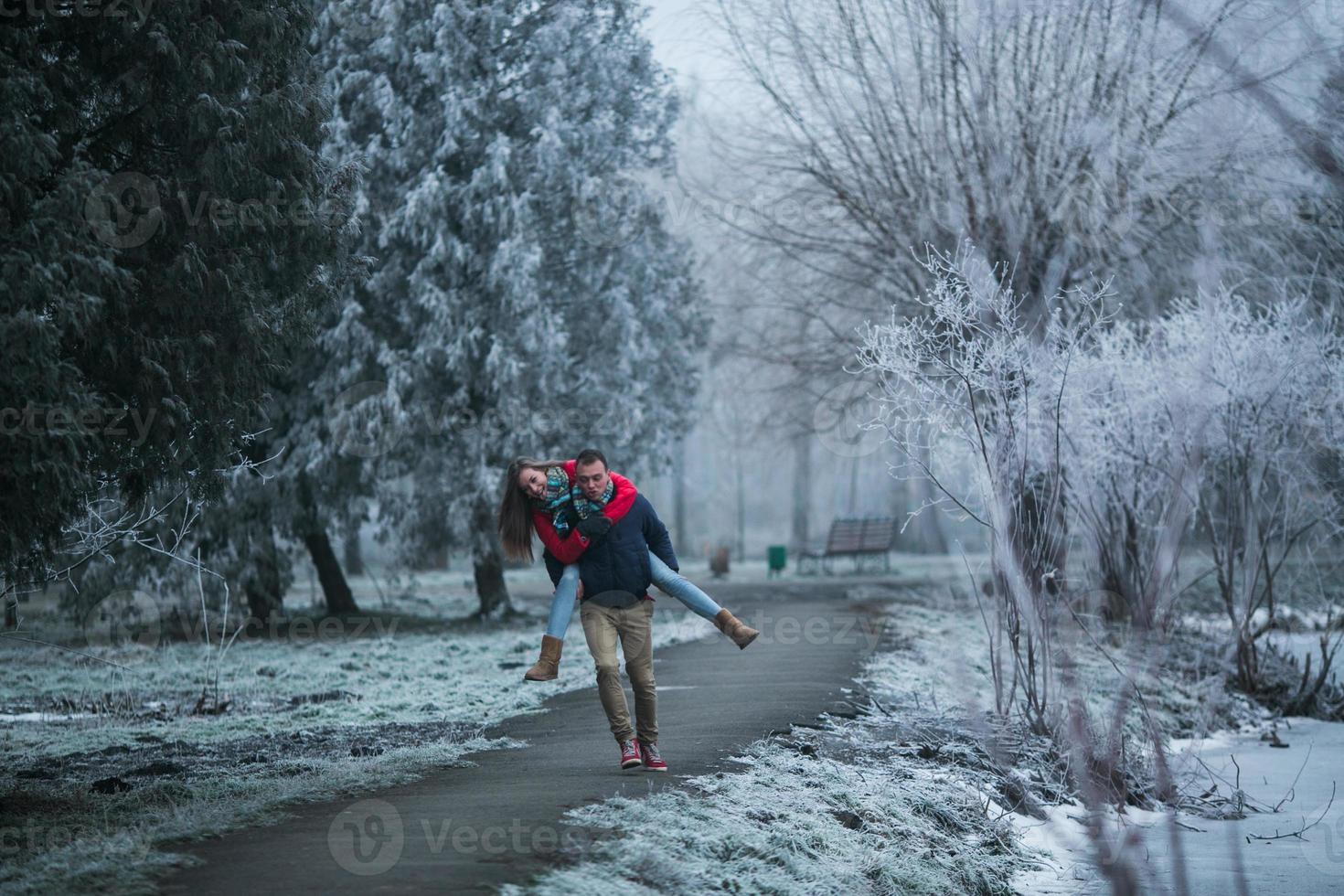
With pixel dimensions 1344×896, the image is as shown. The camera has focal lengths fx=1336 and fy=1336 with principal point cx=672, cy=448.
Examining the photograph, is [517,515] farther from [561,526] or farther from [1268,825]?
[1268,825]

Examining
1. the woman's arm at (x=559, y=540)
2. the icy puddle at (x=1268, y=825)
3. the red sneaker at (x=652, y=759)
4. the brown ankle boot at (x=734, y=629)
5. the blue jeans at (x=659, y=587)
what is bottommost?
the icy puddle at (x=1268, y=825)

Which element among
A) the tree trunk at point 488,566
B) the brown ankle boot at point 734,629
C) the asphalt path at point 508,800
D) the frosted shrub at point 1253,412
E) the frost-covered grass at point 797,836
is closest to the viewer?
the asphalt path at point 508,800

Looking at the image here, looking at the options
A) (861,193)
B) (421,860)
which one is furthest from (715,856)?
(861,193)

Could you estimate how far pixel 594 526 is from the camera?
7.17 meters

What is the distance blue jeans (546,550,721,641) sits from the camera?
725 centimetres

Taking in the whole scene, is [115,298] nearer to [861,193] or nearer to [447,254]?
[447,254]

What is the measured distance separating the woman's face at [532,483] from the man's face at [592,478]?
200mm

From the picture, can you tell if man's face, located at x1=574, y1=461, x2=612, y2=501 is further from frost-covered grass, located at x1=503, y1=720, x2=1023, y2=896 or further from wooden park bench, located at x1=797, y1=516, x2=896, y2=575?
wooden park bench, located at x1=797, y1=516, x2=896, y2=575

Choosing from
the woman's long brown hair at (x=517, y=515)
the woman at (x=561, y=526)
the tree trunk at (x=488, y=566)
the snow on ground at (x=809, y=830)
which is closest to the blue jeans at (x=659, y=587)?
the woman at (x=561, y=526)

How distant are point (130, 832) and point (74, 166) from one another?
132 inches

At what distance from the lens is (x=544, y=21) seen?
18609mm

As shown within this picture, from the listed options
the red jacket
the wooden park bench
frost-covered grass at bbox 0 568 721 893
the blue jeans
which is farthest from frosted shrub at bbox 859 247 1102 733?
the wooden park bench

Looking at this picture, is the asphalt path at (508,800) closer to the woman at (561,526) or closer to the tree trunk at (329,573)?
the woman at (561,526)

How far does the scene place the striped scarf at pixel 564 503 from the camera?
7.25 meters
